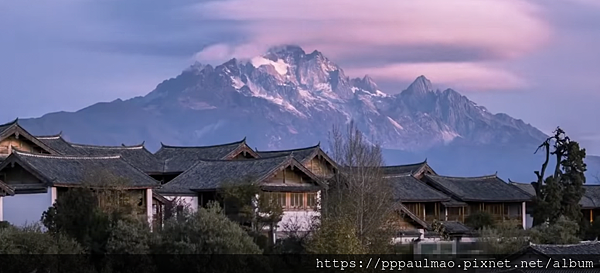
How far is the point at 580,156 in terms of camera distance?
198 ft

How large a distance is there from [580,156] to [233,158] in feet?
66.6

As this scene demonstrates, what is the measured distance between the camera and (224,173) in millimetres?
50844

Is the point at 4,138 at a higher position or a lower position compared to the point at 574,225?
higher

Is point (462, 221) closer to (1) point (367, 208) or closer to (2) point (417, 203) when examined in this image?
(2) point (417, 203)

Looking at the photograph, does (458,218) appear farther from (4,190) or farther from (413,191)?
(4,190)

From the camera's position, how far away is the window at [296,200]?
163ft

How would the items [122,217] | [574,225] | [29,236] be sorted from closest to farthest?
1. [29,236]
2. [122,217]
3. [574,225]

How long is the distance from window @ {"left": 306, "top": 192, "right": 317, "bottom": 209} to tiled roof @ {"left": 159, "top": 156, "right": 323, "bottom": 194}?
0.54 meters

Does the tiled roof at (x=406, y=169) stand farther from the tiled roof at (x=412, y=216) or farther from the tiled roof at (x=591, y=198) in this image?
the tiled roof at (x=591, y=198)

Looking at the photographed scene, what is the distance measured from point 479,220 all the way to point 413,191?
4.03 meters

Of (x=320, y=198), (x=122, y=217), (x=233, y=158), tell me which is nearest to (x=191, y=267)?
(x=122, y=217)

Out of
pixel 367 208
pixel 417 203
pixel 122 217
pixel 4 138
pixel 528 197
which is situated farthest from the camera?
pixel 528 197

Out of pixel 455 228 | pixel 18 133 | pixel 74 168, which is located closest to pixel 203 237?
pixel 74 168

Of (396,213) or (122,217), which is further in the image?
Result: (396,213)
